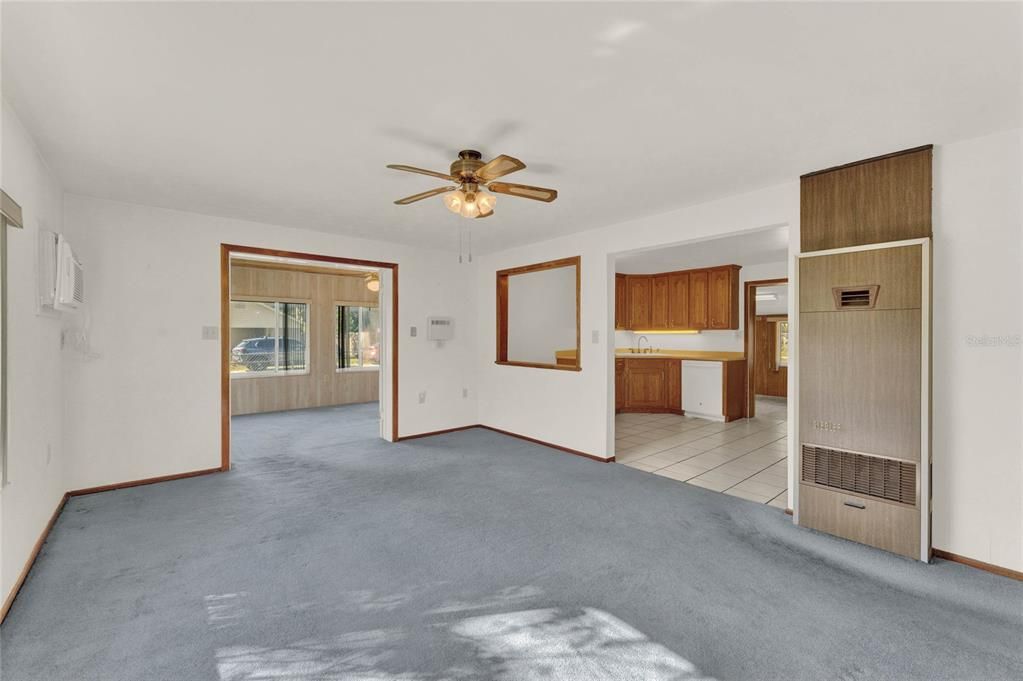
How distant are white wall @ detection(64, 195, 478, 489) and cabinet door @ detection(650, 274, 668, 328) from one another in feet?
18.1

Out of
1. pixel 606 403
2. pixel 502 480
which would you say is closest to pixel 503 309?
pixel 606 403

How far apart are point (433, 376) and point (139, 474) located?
3.02 meters

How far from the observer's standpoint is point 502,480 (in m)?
4.18

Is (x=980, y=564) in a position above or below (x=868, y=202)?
below

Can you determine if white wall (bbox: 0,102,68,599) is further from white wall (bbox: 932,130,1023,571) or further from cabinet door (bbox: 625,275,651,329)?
cabinet door (bbox: 625,275,651,329)

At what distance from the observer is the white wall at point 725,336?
Result: 723 cm

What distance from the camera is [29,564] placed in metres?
2.58

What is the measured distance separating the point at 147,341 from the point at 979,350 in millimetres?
5935

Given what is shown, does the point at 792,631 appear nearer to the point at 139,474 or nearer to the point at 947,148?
the point at 947,148

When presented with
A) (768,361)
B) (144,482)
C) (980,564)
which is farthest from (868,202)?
(768,361)

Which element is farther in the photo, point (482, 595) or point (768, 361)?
point (768, 361)

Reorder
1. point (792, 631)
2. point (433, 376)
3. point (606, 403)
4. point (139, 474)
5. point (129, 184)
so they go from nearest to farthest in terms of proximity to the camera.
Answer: point (792, 631) < point (129, 184) < point (139, 474) < point (606, 403) < point (433, 376)

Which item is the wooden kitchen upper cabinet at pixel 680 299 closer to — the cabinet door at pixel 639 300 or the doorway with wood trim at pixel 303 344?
the cabinet door at pixel 639 300

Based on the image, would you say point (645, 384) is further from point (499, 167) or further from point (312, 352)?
point (499, 167)
